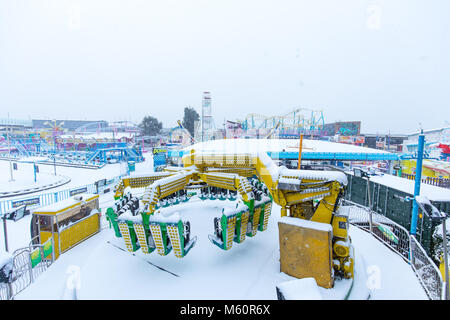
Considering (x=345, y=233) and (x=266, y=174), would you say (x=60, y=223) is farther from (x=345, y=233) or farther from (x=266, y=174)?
(x=345, y=233)

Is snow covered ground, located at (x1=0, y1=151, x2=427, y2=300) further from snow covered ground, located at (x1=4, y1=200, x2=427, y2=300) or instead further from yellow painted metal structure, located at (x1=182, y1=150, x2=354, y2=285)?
yellow painted metal structure, located at (x1=182, y1=150, x2=354, y2=285)

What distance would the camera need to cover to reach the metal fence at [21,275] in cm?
430

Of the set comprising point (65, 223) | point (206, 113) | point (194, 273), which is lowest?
point (194, 273)

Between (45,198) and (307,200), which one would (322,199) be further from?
(45,198)

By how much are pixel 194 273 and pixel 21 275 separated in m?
4.13

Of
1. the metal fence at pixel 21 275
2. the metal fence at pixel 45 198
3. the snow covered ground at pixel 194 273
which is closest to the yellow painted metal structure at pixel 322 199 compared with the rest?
the snow covered ground at pixel 194 273

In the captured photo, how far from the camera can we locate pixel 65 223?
6.34m

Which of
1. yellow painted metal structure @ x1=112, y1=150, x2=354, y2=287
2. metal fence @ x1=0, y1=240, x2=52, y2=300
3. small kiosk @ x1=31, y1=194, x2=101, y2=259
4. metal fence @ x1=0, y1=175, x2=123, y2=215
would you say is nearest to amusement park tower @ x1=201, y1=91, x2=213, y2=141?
metal fence @ x1=0, y1=175, x2=123, y2=215

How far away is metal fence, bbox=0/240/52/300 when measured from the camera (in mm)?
4296

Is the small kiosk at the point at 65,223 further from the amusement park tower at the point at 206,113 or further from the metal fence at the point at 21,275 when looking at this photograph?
the amusement park tower at the point at 206,113

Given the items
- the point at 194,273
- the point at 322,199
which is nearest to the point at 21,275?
the point at 194,273

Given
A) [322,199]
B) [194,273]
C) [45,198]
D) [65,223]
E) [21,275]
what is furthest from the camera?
[45,198]

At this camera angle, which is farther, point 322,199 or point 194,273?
point 194,273

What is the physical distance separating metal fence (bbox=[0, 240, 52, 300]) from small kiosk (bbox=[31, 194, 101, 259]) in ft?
1.36
